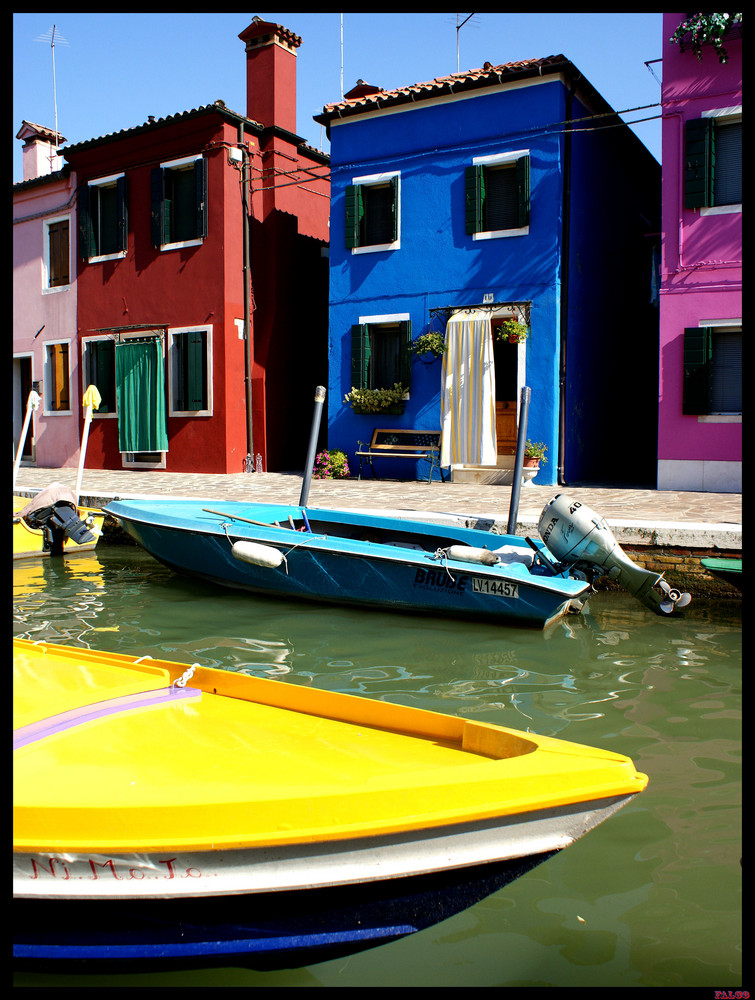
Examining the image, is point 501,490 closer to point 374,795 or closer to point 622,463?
point 622,463

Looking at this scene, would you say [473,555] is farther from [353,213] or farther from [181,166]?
[181,166]

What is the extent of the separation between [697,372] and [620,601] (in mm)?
5918

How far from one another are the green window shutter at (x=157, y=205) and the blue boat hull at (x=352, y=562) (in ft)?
32.1

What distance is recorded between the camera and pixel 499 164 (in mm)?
13648

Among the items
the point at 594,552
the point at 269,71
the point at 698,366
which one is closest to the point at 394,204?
the point at 269,71

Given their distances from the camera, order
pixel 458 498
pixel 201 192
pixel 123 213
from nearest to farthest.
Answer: pixel 458 498 < pixel 201 192 < pixel 123 213

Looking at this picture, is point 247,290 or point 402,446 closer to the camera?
point 402,446

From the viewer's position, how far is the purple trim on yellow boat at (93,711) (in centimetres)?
263

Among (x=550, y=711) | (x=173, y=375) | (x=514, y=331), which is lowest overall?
(x=550, y=711)

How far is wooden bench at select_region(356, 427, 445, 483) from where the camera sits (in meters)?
14.1

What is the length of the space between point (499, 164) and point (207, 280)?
231 inches

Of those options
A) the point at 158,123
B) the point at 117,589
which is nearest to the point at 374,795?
the point at 117,589

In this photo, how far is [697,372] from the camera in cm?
1205

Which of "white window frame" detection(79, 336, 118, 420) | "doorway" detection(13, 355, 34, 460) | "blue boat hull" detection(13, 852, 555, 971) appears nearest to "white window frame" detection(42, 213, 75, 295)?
"white window frame" detection(79, 336, 118, 420)
